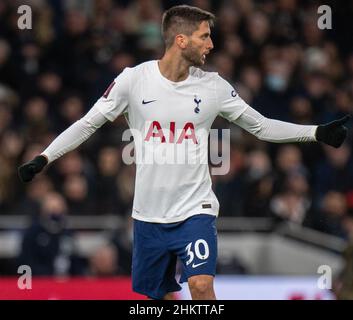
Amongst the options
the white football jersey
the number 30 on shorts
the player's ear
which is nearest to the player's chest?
the white football jersey

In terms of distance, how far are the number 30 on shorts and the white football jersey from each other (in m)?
0.19

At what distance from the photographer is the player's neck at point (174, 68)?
25.6 ft

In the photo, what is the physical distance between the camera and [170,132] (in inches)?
303

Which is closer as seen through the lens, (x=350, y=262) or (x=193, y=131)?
(x=193, y=131)

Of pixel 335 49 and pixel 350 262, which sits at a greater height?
pixel 335 49

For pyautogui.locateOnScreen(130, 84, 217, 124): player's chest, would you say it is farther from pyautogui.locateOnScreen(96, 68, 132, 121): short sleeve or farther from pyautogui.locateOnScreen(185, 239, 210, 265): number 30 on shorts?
pyautogui.locateOnScreen(185, 239, 210, 265): number 30 on shorts

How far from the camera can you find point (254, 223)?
43.8 feet

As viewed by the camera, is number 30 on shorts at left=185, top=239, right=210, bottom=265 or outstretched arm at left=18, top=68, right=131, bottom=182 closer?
number 30 on shorts at left=185, top=239, right=210, bottom=265

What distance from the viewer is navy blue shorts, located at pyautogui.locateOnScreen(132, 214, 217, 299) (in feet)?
24.9

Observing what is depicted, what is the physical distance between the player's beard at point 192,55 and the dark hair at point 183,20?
0.31 feet
